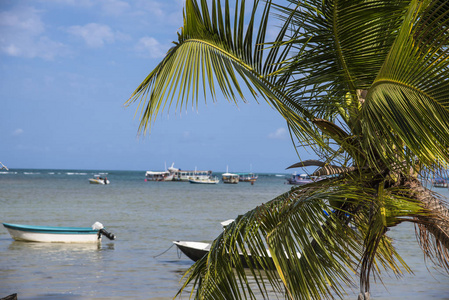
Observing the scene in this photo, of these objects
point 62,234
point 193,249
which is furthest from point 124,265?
point 62,234

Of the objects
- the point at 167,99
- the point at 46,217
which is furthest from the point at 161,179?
the point at 167,99

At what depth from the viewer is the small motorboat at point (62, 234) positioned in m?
20.1

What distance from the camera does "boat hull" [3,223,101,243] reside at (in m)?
20.1

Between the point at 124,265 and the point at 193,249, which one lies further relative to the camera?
the point at 124,265

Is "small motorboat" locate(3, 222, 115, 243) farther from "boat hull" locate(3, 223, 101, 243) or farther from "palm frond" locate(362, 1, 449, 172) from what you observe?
"palm frond" locate(362, 1, 449, 172)

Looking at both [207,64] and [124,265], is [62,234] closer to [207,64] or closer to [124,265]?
[124,265]

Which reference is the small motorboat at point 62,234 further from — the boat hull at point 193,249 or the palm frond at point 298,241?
the palm frond at point 298,241

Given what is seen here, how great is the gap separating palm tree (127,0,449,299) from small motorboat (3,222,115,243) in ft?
56.9

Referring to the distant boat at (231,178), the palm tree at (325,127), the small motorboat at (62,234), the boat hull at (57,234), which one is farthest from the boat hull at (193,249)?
the distant boat at (231,178)

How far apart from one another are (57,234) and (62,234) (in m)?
0.24

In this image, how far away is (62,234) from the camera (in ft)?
66.0

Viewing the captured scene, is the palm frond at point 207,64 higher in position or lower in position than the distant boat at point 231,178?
higher

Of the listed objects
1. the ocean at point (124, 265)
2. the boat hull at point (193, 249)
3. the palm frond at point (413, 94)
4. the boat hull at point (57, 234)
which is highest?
the palm frond at point (413, 94)

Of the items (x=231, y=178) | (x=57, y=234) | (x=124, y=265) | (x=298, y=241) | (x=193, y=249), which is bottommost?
(x=124, y=265)
